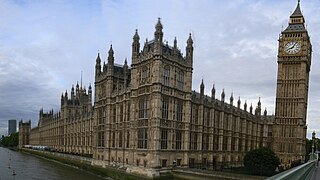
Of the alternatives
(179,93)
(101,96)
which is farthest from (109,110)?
(179,93)

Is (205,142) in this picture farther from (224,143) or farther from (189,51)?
(189,51)

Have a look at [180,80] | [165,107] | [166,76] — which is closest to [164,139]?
[165,107]

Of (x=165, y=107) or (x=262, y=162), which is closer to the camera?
(x=165, y=107)

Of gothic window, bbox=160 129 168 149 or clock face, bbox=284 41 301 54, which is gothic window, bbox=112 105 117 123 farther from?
clock face, bbox=284 41 301 54

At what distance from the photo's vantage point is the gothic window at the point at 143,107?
49062mm

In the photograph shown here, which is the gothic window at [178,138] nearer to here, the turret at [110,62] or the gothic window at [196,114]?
the gothic window at [196,114]

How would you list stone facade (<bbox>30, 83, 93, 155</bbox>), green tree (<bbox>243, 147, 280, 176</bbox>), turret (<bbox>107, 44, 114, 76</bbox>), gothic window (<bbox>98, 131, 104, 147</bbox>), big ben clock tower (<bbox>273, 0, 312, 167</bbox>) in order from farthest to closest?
stone facade (<bbox>30, 83, 93, 155</bbox>), big ben clock tower (<bbox>273, 0, 312, 167</bbox>), gothic window (<bbox>98, 131, 104, 147</bbox>), turret (<bbox>107, 44, 114, 76</bbox>), green tree (<bbox>243, 147, 280, 176</bbox>)

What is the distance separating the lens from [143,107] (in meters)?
50.0

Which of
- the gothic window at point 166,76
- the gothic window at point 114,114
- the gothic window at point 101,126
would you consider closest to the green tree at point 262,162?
the gothic window at point 166,76

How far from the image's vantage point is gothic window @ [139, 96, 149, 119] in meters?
49.1

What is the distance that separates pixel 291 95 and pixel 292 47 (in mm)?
12913

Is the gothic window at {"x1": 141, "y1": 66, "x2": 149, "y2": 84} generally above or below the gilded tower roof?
below

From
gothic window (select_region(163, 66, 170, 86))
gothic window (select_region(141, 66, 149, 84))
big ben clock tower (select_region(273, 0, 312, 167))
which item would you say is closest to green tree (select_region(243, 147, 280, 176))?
gothic window (select_region(163, 66, 170, 86))

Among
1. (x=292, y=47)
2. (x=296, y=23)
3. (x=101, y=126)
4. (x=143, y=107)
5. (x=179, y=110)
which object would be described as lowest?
(x=101, y=126)
